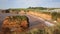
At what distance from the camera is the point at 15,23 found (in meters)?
2.14

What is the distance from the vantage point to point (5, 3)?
2275mm

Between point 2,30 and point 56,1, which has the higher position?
point 56,1

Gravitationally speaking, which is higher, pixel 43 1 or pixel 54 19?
pixel 43 1

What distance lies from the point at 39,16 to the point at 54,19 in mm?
264

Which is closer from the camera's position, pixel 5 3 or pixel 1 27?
pixel 1 27

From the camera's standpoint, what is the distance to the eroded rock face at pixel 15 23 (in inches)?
83.3

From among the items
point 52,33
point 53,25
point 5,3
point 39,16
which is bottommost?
point 52,33

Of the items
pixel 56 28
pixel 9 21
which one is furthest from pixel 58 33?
pixel 9 21

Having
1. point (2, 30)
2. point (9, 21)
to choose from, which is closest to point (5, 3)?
point (9, 21)

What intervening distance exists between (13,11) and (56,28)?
2.64 ft

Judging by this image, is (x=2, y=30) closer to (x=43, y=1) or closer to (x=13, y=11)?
(x=13, y=11)

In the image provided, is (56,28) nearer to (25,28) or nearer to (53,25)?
(53,25)

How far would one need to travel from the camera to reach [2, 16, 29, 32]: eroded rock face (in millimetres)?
2115

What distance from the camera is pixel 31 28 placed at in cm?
214
